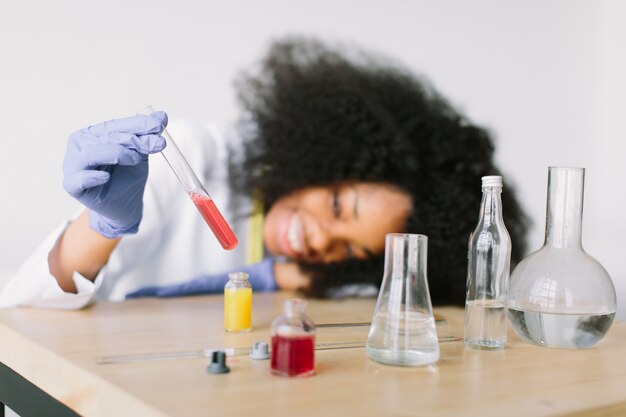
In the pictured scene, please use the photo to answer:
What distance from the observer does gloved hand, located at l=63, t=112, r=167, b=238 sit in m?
1.08

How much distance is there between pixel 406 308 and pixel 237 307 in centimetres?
31

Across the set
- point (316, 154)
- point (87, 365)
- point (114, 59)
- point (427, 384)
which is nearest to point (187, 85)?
point (114, 59)

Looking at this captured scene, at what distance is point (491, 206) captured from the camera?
0.97 metres

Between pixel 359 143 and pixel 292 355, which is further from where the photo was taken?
pixel 359 143

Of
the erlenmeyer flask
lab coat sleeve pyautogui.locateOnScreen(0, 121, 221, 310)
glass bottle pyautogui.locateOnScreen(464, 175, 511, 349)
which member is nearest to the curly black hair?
lab coat sleeve pyautogui.locateOnScreen(0, 121, 221, 310)

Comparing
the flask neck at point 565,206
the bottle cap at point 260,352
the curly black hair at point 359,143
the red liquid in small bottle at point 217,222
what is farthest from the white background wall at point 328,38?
the flask neck at point 565,206

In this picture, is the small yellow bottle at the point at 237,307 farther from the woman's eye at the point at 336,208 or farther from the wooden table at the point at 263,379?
the woman's eye at the point at 336,208

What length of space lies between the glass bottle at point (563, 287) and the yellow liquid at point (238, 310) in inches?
15.0

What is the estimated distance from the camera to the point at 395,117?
5.89 ft

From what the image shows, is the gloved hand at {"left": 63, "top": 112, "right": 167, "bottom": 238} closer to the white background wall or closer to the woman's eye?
the white background wall

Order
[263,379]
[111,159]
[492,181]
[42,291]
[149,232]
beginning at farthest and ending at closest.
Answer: [149,232]
[42,291]
[111,159]
[492,181]
[263,379]

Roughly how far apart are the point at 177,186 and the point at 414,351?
89 cm

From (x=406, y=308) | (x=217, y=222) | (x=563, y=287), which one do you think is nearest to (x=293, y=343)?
(x=406, y=308)

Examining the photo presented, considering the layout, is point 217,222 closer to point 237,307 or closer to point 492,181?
point 237,307
